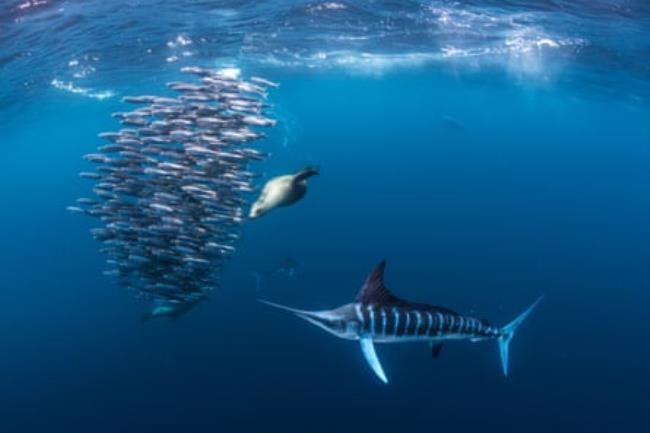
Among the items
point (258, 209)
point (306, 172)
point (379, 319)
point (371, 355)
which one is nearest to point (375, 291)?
point (379, 319)

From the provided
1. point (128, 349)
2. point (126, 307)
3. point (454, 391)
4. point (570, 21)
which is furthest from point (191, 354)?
point (570, 21)

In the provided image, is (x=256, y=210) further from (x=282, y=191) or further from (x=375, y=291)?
(x=375, y=291)

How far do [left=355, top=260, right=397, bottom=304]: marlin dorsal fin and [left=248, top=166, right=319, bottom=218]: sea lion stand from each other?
3.42 m

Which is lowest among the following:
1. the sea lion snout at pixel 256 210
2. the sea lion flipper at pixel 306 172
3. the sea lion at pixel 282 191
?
the sea lion snout at pixel 256 210

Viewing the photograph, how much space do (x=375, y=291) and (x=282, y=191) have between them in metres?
3.80

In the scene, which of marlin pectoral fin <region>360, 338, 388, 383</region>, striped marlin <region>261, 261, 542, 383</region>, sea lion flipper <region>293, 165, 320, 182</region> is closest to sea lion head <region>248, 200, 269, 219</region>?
sea lion flipper <region>293, 165, 320, 182</region>

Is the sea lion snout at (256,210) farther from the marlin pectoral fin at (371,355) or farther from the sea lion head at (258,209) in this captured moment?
the marlin pectoral fin at (371,355)

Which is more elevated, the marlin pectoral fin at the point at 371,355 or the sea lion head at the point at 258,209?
the marlin pectoral fin at the point at 371,355

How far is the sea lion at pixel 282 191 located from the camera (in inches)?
314

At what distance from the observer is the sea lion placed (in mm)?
7977

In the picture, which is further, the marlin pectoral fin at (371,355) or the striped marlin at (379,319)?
the striped marlin at (379,319)

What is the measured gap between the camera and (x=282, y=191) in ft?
26.9

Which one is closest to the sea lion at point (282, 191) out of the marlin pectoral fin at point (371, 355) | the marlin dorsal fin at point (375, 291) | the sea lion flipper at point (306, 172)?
the sea lion flipper at point (306, 172)

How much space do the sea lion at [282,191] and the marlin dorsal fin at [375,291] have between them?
134 inches
